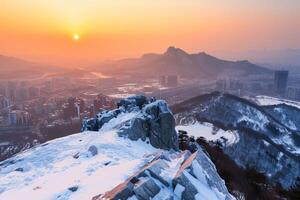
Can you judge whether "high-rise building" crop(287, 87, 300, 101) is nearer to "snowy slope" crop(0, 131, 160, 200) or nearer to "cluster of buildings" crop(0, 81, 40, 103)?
"cluster of buildings" crop(0, 81, 40, 103)

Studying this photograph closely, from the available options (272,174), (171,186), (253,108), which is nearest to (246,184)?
(171,186)

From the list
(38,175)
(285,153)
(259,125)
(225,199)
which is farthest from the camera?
(259,125)

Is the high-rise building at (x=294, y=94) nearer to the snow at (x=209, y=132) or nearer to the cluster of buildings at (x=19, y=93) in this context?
the snow at (x=209, y=132)

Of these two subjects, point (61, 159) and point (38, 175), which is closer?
point (38, 175)

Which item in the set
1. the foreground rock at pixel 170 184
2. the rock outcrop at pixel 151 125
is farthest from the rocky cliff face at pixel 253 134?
the foreground rock at pixel 170 184

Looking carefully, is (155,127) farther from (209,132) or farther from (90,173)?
(209,132)

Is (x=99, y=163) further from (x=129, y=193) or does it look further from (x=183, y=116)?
(x=183, y=116)
